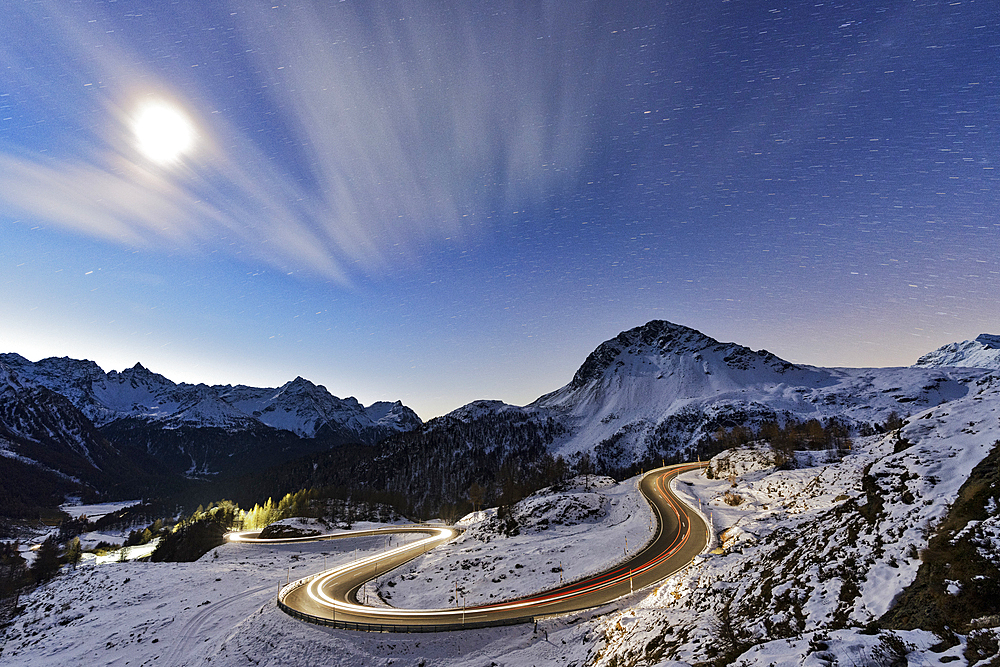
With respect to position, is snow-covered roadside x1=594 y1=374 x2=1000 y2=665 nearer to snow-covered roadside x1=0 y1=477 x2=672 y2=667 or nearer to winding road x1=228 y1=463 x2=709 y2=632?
snow-covered roadside x1=0 y1=477 x2=672 y2=667

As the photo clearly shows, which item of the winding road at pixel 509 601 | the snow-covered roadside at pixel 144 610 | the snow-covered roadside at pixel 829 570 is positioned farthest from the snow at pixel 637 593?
the winding road at pixel 509 601

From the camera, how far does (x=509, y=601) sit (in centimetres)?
3462

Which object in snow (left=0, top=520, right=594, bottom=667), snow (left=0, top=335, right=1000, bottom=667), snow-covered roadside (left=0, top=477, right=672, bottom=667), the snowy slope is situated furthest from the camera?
snow-covered roadside (left=0, top=477, right=672, bottom=667)

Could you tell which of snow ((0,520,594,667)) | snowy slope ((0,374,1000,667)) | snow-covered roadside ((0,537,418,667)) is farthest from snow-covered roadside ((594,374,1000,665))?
snow-covered roadside ((0,537,418,667))

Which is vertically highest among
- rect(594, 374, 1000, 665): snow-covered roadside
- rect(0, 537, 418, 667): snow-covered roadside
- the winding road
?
rect(594, 374, 1000, 665): snow-covered roadside

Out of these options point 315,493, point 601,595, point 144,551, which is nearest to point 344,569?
point 601,595

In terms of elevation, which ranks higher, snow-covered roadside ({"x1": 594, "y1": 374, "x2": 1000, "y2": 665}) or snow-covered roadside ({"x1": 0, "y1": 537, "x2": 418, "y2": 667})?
snow-covered roadside ({"x1": 594, "y1": 374, "x2": 1000, "y2": 665})

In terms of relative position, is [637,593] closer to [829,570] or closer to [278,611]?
[829,570]

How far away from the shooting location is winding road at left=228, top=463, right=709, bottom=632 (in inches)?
1195

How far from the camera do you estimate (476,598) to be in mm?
37281

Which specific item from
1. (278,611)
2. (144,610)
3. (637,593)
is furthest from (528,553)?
(144,610)

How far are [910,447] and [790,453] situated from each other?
181ft

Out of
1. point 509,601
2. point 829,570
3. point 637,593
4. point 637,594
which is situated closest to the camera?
point 829,570

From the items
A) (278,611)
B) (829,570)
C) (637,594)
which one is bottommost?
(278,611)
